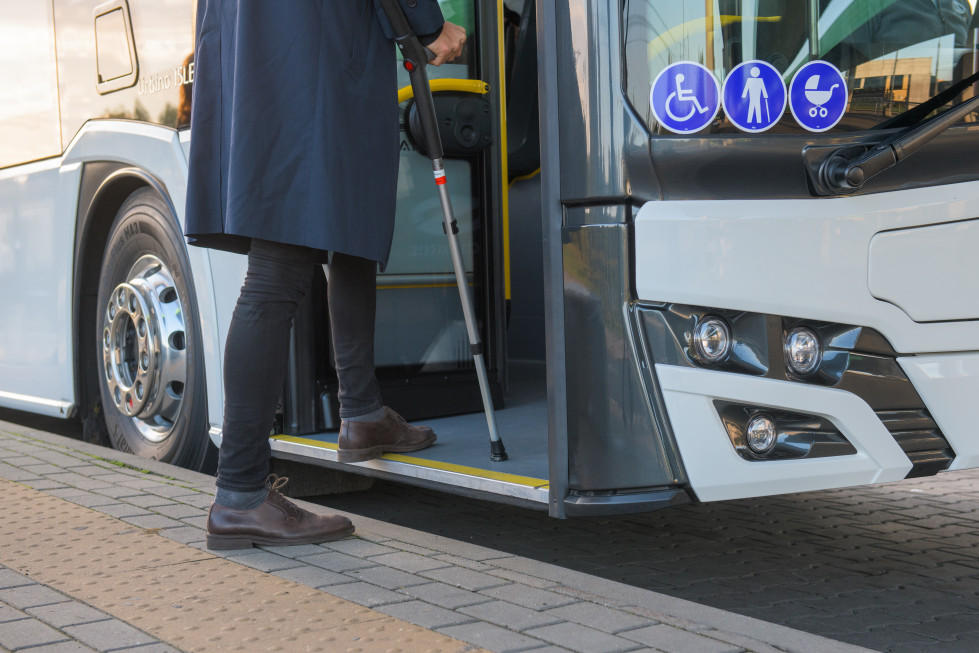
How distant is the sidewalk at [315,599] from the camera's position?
2307 millimetres

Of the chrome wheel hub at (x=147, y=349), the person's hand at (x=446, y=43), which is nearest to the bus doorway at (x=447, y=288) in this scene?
the chrome wheel hub at (x=147, y=349)

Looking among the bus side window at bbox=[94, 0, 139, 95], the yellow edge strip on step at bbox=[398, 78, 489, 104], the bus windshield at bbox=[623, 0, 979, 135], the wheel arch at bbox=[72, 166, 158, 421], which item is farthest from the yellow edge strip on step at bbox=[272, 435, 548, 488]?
the bus side window at bbox=[94, 0, 139, 95]

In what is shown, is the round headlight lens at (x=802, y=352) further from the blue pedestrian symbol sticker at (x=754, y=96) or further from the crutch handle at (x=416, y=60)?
the crutch handle at (x=416, y=60)

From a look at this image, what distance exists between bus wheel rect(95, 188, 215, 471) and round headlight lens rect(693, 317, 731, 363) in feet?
7.17

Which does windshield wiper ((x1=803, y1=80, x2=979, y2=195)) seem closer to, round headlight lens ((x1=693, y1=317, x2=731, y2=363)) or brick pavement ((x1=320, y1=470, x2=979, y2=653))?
round headlight lens ((x1=693, y1=317, x2=731, y2=363))

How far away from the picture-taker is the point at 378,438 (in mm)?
3473

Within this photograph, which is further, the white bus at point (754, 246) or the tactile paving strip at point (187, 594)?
the white bus at point (754, 246)

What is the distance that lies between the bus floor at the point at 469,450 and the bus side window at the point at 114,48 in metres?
1.64

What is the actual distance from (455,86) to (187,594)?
2344mm

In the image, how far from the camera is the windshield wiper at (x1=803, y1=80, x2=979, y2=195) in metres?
2.58

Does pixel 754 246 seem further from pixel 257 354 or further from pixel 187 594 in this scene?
pixel 187 594

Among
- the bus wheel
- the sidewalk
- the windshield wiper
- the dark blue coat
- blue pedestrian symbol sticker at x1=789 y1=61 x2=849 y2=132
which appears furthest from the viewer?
the bus wheel

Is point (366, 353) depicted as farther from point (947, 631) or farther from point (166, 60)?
point (947, 631)

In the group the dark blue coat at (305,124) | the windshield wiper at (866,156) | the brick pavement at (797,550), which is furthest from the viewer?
the dark blue coat at (305,124)
